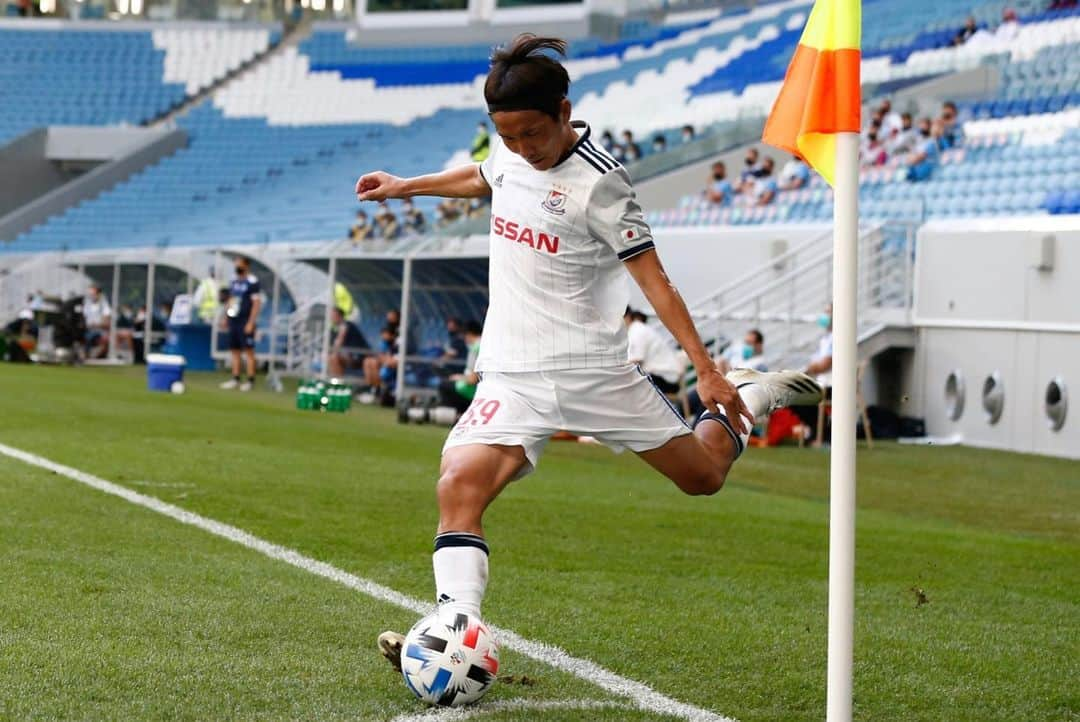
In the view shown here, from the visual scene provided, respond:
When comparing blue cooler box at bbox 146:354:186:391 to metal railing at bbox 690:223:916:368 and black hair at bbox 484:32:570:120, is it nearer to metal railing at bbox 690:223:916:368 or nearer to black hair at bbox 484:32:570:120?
metal railing at bbox 690:223:916:368

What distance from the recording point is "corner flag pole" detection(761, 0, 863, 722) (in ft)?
12.2

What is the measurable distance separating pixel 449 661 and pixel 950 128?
19.7m

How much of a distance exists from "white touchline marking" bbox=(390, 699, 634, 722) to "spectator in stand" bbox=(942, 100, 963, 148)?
61.9 ft

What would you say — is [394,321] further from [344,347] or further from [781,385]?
[781,385]

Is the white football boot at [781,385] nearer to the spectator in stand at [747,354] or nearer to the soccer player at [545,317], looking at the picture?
the soccer player at [545,317]

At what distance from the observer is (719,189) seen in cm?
2561

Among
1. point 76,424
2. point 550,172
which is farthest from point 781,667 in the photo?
point 76,424

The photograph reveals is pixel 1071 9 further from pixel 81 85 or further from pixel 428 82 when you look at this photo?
pixel 81 85

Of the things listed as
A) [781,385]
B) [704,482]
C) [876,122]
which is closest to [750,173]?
[876,122]

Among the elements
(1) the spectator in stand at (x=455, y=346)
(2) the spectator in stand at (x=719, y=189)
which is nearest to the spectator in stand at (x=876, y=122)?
(2) the spectator in stand at (x=719, y=189)

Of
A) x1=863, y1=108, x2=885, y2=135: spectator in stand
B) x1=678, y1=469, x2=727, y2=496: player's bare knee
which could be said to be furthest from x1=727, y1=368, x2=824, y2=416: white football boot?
x1=863, y1=108, x2=885, y2=135: spectator in stand

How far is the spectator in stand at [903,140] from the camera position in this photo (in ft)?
75.4

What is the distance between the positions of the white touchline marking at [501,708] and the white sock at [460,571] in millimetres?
265

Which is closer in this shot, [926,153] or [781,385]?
[781,385]
